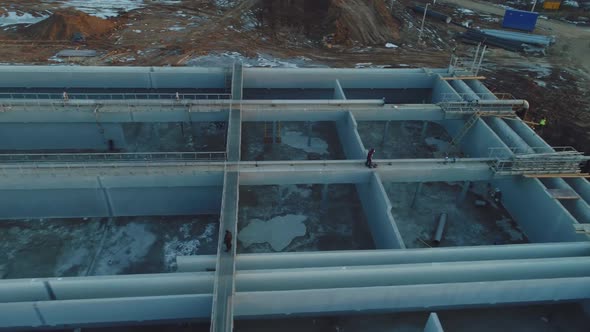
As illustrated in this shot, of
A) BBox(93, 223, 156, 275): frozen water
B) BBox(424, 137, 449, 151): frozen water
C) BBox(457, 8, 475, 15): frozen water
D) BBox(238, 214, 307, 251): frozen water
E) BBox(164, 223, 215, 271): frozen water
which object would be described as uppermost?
BBox(457, 8, 475, 15): frozen water

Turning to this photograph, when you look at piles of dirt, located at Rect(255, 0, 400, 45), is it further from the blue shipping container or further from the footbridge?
the footbridge

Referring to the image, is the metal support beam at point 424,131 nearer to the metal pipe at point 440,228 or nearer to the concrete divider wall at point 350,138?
the concrete divider wall at point 350,138

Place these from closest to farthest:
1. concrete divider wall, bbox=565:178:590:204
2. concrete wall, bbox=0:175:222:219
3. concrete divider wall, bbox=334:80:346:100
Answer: concrete wall, bbox=0:175:222:219, concrete divider wall, bbox=565:178:590:204, concrete divider wall, bbox=334:80:346:100

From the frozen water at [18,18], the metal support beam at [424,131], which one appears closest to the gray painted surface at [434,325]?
the metal support beam at [424,131]

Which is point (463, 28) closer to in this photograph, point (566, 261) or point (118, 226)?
point (566, 261)

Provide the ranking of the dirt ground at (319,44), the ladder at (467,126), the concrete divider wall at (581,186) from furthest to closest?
the dirt ground at (319,44) → the ladder at (467,126) → the concrete divider wall at (581,186)

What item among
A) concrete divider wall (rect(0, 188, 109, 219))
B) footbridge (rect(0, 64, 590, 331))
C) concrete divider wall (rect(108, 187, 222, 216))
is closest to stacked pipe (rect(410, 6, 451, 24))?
footbridge (rect(0, 64, 590, 331))
